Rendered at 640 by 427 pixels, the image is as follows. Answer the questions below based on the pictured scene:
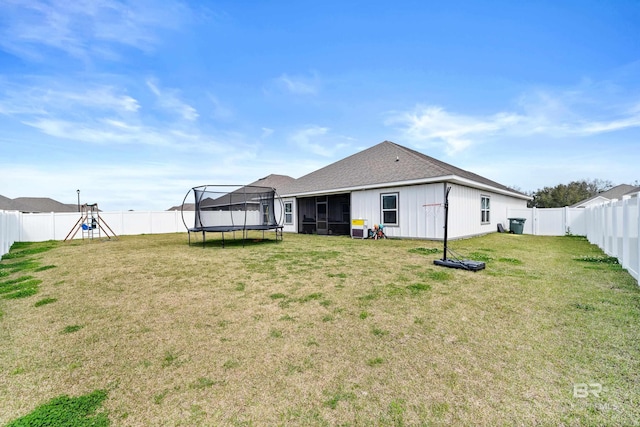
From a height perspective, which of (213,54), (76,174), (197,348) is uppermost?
(213,54)

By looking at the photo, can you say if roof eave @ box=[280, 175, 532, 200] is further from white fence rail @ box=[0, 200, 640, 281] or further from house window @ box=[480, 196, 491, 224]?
white fence rail @ box=[0, 200, 640, 281]

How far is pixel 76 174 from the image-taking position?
2050 centimetres

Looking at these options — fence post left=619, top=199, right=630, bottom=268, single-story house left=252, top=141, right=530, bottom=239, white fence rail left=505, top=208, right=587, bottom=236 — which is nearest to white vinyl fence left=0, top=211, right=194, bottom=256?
single-story house left=252, top=141, right=530, bottom=239

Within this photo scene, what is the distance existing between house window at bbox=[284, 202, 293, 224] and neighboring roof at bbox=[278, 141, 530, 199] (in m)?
0.82

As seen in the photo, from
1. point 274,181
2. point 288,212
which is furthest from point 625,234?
point 274,181

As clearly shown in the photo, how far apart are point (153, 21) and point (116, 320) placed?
A: 29.0 feet

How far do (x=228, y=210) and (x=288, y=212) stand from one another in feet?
19.1

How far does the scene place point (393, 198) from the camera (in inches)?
459

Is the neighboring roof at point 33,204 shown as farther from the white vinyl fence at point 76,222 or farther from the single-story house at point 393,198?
the single-story house at point 393,198

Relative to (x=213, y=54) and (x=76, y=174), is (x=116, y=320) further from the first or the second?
(x=76, y=174)

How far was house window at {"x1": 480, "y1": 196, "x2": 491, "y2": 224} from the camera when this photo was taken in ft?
44.2

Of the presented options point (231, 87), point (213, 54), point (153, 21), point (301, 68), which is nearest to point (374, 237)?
point (301, 68)

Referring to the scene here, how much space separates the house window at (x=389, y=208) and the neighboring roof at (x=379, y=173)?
65 centimetres

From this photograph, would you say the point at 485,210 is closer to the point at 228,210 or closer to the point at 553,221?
the point at 553,221
